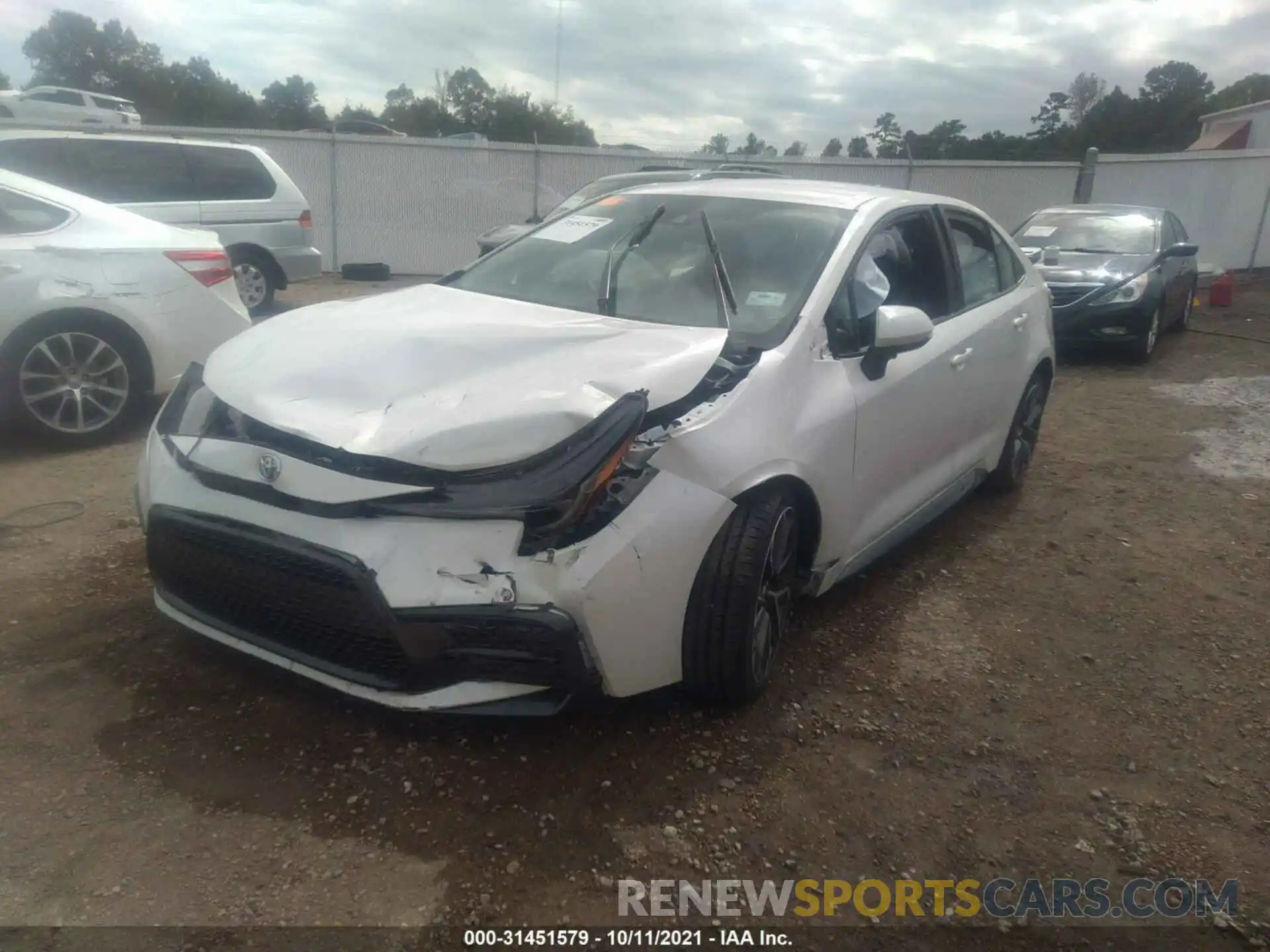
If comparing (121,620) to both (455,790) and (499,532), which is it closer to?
(455,790)

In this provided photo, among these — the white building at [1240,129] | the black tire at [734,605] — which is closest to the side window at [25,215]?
the black tire at [734,605]

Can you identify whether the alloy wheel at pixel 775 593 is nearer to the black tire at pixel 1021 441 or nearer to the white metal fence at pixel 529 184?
the black tire at pixel 1021 441

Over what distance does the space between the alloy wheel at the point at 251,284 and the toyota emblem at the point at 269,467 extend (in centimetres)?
780

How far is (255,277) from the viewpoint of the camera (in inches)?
376

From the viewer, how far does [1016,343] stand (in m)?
4.50

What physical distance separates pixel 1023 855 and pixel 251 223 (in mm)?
9173

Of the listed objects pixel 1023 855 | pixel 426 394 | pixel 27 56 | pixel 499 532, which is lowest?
pixel 1023 855

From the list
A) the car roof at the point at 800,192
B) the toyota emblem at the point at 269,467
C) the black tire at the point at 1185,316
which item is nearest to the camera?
the toyota emblem at the point at 269,467

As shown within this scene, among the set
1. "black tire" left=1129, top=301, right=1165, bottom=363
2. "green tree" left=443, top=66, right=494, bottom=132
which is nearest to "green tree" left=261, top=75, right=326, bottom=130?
"green tree" left=443, top=66, right=494, bottom=132

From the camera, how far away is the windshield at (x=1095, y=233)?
955 centimetres

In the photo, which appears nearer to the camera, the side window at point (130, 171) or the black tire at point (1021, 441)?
the black tire at point (1021, 441)

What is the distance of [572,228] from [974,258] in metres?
1.92

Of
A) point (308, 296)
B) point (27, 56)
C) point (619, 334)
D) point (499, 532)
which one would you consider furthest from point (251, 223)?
point (27, 56)

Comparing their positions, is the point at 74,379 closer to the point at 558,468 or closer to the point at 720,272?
the point at 720,272
